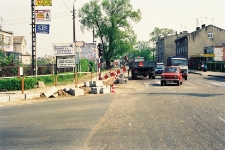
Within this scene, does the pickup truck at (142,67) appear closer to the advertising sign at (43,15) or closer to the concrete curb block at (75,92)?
the advertising sign at (43,15)

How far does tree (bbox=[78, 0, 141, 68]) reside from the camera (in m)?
73.6

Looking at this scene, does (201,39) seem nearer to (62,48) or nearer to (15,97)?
(62,48)

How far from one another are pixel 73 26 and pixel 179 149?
109 feet

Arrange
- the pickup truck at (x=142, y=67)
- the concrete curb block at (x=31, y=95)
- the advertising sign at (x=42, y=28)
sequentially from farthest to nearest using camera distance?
1. the pickup truck at (x=142, y=67)
2. the advertising sign at (x=42, y=28)
3. the concrete curb block at (x=31, y=95)

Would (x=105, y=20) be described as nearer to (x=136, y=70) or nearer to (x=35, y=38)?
(x=136, y=70)

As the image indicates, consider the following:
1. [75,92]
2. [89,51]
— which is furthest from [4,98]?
[89,51]

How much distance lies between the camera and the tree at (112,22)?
73.6 metres

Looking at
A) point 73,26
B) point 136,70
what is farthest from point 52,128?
point 73,26

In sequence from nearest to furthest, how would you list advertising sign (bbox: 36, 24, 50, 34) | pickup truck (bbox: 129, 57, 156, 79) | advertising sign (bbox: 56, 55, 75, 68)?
advertising sign (bbox: 36, 24, 50, 34), advertising sign (bbox: 56, 55, 75, 68), pickup truck (bbox: 129, 57, 156, 79)

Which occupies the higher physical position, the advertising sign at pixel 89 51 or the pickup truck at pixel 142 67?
the advertising sign at pixel 89 51

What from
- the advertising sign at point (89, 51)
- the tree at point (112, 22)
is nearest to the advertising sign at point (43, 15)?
the advertising sign at point (89, 51)

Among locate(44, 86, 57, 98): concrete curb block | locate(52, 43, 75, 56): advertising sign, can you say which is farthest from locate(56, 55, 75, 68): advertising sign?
locate(44, 86, 57, 98): concrete curb block

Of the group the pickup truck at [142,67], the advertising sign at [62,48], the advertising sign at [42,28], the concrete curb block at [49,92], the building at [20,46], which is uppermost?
the building at [20,46]

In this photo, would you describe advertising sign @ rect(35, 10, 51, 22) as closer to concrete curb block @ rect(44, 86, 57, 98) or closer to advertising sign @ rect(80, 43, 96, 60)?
concrete curb block @ rect(44, 86, 57, 98)
